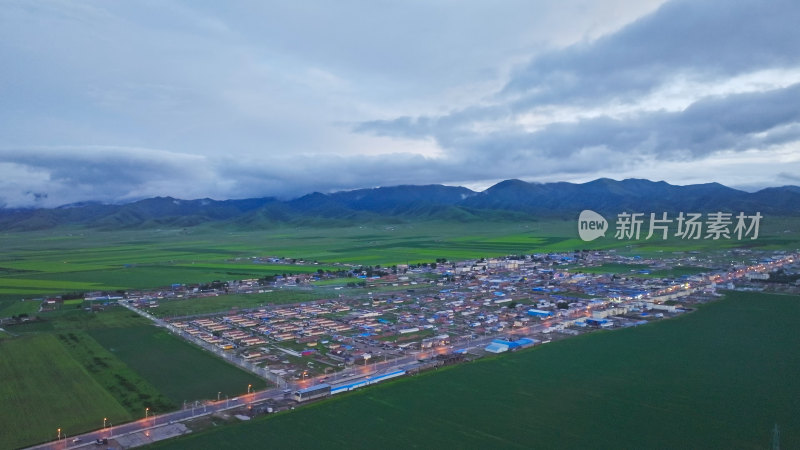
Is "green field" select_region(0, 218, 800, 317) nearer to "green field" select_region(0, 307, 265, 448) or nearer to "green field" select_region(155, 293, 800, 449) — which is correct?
"green field" select_region(0, 307, 265, 448)

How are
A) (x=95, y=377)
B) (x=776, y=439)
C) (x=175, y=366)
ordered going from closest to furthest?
(x=776, y=439) < (x=95, y=377) < (x=175, y=366)

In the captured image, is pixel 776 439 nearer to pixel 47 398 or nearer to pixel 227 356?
Result: pixel 227 356

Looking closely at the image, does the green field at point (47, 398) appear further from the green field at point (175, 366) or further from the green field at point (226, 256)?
the green field at point (226, 256)

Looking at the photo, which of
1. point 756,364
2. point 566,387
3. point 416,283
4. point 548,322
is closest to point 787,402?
point 756,364

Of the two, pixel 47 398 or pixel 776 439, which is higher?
pixel 776 439

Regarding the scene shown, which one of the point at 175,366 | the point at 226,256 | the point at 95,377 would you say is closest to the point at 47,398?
the point at 95,377
